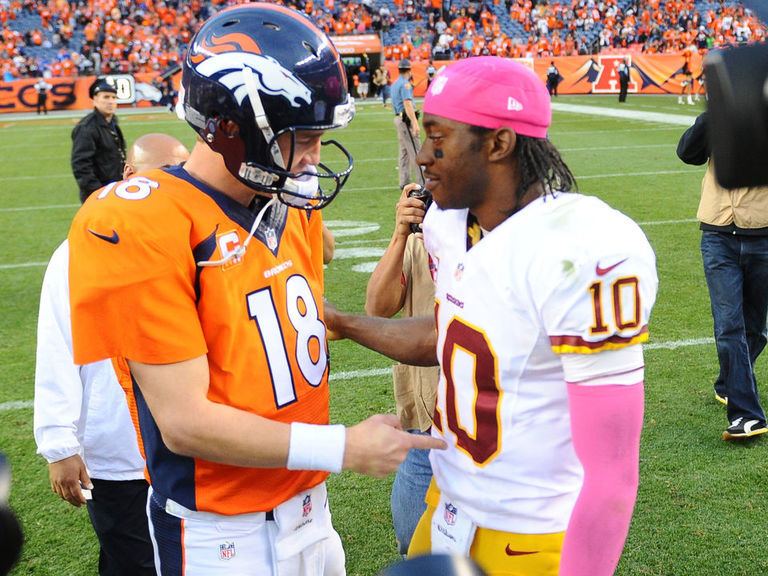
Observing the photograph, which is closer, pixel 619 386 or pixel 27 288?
pixel 619 386

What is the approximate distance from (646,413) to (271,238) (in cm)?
362

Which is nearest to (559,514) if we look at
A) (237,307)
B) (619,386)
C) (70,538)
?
(619,386)

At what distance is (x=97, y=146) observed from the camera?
7.39 m

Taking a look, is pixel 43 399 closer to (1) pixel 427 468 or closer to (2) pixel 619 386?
(1) pixel 427 468

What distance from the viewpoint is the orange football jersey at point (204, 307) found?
1604 mm

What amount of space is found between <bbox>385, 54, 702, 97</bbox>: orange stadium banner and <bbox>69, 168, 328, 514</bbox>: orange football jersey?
26.9 metres

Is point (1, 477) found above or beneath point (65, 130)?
above

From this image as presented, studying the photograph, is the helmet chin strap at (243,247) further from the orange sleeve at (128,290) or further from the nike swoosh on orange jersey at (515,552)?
the nike swoosh on orange jersey at (515,552)

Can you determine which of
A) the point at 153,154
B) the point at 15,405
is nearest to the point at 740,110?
the point at 153,154

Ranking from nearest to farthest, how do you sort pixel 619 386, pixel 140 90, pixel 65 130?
1. pixel 619 386
2. pixel 65 130
3. pixel 140 90

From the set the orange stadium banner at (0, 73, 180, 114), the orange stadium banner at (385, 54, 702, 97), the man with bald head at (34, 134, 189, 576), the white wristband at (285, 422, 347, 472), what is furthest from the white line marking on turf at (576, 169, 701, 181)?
the orange stadium banner at (0, 73, 180, 114)

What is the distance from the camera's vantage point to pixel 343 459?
1699mm

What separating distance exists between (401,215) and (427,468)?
921 mm

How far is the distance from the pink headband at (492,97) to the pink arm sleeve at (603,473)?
62cm
